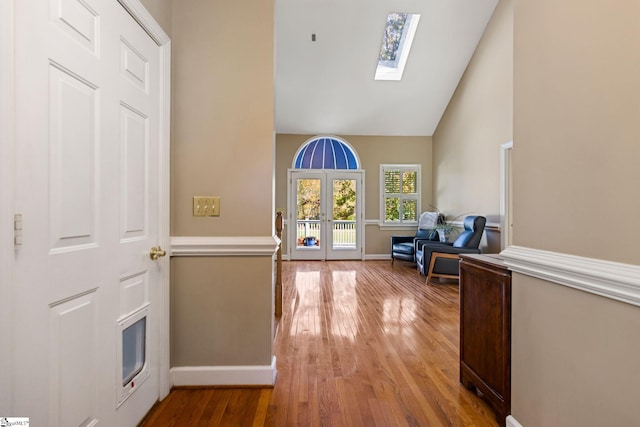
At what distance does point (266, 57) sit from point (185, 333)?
70.7 inches

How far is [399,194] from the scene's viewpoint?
7438mm

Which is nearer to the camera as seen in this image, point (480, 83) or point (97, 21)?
point (97, 21)

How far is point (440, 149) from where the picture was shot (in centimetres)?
704

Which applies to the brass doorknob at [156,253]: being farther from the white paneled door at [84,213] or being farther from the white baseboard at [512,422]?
the white baseboard at [512,422]

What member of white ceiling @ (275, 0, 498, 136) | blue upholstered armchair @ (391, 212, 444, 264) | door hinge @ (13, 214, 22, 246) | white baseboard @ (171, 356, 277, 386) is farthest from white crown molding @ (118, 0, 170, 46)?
blue upholstered armchair @ (391, 212, 444, 264)

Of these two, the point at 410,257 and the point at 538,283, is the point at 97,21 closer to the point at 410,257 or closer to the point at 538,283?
the point at 538,283

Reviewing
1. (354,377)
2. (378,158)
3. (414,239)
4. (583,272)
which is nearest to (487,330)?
(583,272)

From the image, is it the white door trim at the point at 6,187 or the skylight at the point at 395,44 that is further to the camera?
the skylight at the point at 395,44

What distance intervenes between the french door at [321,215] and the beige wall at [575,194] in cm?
577

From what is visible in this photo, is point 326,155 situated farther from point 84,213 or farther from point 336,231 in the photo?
point 84,213

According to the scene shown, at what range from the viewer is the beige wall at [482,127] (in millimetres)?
4602

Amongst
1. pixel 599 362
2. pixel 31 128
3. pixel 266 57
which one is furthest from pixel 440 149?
pixel 31 128

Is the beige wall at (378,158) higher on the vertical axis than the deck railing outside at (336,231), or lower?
higher

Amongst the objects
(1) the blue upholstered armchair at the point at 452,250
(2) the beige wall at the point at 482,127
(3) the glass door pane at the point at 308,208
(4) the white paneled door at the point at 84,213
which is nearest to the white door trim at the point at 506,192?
(2) the beige wall at the point at 482,127
